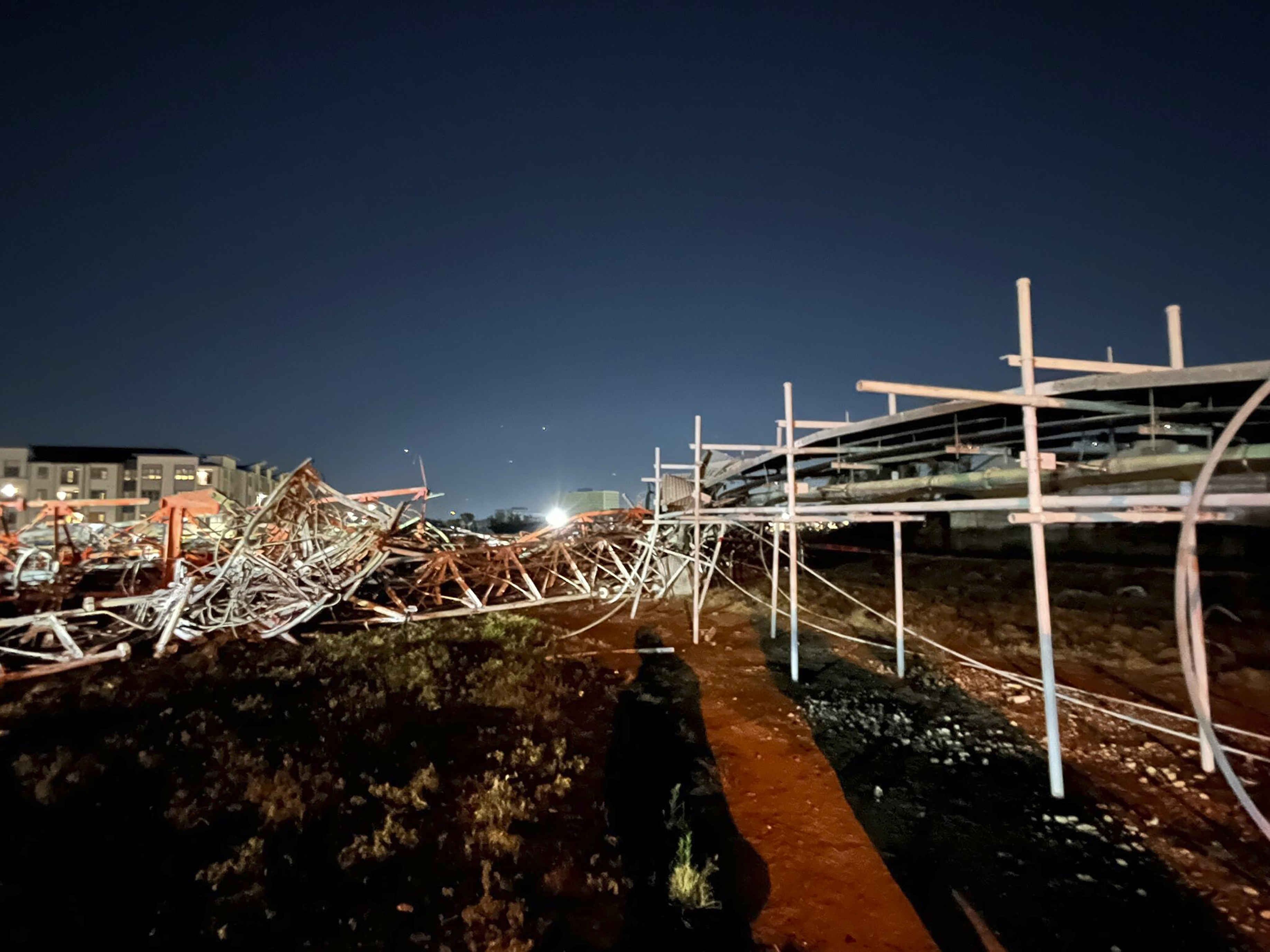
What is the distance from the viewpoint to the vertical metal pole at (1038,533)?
192 inches

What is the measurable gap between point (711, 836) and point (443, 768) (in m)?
2.92

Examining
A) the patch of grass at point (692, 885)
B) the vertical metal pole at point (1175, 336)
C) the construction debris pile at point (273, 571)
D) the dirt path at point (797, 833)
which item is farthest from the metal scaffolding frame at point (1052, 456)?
the construction debris pile at point (273, 571)

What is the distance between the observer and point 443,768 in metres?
5.84

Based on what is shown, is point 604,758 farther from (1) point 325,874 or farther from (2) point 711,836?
(1) point 325,874

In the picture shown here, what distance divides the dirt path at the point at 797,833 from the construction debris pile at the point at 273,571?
21.7ft

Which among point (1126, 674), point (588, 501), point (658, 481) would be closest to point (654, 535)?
point (658, 481)

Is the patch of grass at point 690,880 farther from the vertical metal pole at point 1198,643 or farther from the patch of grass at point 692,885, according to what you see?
the vertical metal pole at point 1198,643

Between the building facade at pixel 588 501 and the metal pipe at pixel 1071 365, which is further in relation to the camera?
the building facade at pixel 588 501

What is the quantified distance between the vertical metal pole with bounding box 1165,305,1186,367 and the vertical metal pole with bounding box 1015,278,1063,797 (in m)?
1.78

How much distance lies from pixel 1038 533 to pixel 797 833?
3497 millimetres

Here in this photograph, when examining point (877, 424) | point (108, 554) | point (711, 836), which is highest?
point (877, 424)

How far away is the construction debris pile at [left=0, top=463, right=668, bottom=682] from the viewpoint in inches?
400

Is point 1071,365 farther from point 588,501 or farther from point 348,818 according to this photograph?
point 588,501

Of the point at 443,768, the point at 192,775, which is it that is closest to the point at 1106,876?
the point at 443,768
